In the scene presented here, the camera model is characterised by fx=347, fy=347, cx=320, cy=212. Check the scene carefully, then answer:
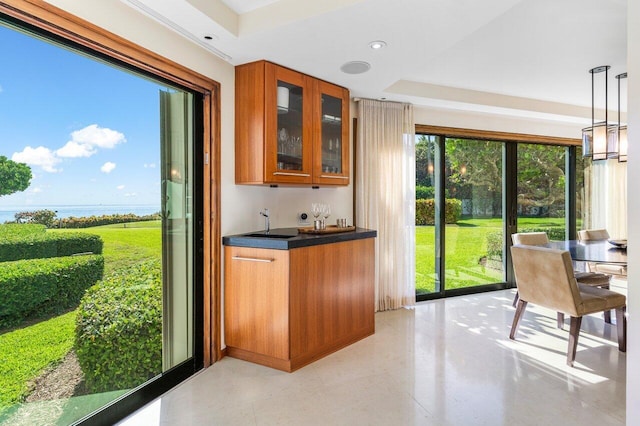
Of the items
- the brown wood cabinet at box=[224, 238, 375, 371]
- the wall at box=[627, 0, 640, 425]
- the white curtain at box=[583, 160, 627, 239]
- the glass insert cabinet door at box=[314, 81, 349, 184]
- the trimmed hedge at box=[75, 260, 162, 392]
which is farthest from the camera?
the white curtain at box=[583, 160, 627, 239]

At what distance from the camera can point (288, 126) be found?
9.70 feet

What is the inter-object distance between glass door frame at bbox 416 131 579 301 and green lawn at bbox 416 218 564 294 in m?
0.07

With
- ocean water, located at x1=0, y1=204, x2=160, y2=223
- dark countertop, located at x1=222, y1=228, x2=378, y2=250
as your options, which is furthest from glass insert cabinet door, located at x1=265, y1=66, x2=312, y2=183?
ocean water, located at x1=0, y1=204, x2=160, y2=223

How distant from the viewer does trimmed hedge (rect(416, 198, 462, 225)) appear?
4.52 m

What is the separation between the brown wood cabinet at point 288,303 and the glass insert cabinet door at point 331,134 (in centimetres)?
73

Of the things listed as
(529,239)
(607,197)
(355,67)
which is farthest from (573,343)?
(607,197)

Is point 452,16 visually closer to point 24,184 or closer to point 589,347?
point 24,184

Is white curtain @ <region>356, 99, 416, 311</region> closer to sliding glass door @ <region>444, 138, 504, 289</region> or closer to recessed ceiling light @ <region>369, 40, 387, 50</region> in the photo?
sliding glass door @ <region>444, 138, 504, 289</region>

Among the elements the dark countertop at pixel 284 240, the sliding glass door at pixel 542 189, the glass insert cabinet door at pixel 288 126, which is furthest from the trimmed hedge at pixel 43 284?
the sliding glass door at pixel 542 189

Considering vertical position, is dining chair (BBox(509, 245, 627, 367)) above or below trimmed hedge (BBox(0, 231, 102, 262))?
below

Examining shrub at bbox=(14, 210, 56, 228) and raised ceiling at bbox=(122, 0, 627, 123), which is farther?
raised ceiling at bbox=(122, 0, 627, 123)

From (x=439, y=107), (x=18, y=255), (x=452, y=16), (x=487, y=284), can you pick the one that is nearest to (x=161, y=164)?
(x=18, y=255)

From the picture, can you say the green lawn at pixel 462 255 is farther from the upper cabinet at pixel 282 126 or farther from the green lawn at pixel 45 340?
the green lawn at pixel 45 340

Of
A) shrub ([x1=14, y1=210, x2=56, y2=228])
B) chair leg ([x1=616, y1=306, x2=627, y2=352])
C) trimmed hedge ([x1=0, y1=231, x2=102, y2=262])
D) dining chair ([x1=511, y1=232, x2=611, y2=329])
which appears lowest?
chair leg ([x1=616, y1=306, x2=627, y2=352])
